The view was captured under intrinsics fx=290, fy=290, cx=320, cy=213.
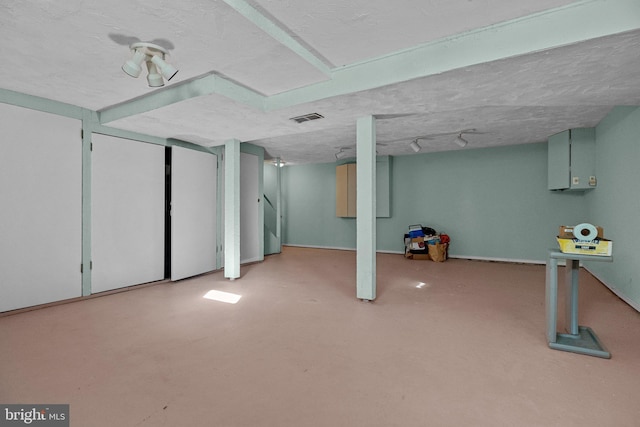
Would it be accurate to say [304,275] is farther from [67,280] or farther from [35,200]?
[35,200]

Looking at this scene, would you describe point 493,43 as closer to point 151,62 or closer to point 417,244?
point 151,62

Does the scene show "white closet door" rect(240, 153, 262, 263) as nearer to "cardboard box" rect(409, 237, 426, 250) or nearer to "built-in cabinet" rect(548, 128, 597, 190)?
A: "cardboard box" rect(409, 237, 426, 250)

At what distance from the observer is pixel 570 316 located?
2600 millimetres

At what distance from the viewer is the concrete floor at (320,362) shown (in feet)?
5.43

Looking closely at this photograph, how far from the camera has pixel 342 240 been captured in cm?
844

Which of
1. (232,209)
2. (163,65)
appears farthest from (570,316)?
(232,209)

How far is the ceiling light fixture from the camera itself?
7.27ft

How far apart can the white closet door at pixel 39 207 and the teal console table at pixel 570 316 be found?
17.3 ft

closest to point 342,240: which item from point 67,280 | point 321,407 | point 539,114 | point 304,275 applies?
point 304,275

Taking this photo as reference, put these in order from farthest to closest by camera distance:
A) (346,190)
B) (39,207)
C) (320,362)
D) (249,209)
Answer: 1. (346,190)
2. (249,209)
3. (39,207)
4. (320,362)

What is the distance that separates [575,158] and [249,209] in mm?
6113

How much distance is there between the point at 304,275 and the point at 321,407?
3549 mm

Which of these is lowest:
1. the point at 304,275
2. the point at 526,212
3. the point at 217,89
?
the point at 304,275

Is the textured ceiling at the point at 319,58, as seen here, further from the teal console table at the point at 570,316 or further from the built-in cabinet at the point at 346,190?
the built-in cabinet at the point at 346,190
